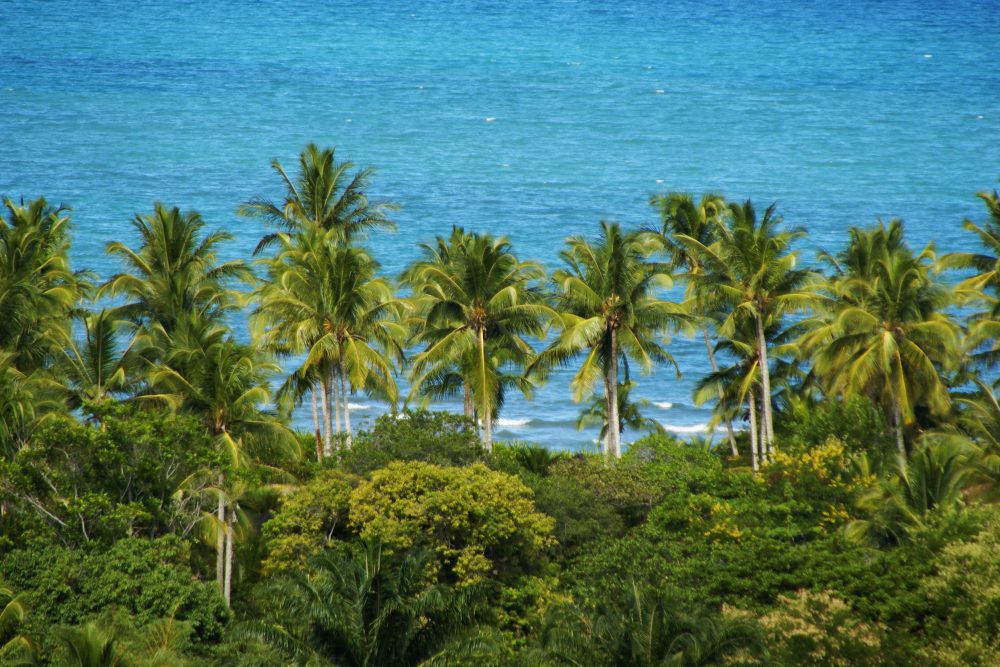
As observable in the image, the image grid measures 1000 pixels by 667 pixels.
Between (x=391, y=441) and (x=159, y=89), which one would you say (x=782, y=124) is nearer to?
(x=159, y=89)

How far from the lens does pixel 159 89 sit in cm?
17025

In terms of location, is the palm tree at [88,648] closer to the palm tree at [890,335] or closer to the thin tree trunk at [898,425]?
the palm tree at [890,335]

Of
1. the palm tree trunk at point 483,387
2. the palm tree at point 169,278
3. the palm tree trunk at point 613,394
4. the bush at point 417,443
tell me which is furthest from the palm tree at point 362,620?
the palm tree at point 169,278

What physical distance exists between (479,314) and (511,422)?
1352 inches

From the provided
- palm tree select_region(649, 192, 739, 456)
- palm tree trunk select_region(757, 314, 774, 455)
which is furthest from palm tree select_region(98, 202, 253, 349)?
palm tree trunk select_region(757, 314, 774, 455)

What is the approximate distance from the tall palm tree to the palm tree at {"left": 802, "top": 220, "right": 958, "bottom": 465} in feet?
4.53

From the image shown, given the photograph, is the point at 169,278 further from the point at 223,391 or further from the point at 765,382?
the point at 765,382

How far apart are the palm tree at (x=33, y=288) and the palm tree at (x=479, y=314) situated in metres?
12.7

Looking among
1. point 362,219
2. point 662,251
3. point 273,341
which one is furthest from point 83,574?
point 662,251

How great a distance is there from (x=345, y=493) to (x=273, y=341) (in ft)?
35.5

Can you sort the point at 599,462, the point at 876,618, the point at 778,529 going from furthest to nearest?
the point at 599,462 < the point at 778,529 < the point at 876,618

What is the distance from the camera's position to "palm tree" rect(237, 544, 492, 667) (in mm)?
25328

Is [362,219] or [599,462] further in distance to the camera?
[362,219]

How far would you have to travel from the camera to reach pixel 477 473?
115 feet
